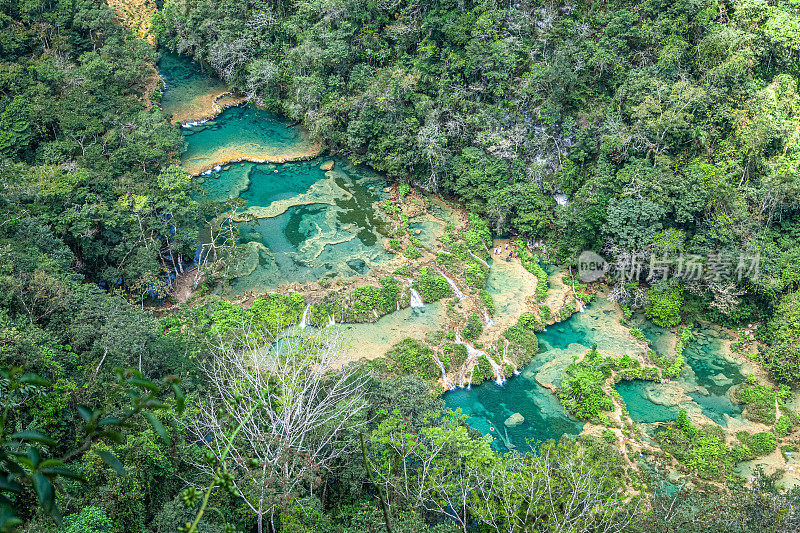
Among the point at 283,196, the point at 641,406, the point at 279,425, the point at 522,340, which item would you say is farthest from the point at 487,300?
the point at 279,425

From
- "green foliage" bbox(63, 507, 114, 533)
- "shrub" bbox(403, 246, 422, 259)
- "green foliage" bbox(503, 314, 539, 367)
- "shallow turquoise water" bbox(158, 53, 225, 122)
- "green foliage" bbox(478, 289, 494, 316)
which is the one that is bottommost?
"green foliage" bbox(503, 314, 539, 367)

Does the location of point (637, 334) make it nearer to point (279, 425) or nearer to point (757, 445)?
point (757, 445)

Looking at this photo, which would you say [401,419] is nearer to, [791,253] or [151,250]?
[151,250]

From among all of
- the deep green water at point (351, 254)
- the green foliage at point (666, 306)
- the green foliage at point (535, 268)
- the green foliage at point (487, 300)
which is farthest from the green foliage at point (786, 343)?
the green foliage at point (487, 300)

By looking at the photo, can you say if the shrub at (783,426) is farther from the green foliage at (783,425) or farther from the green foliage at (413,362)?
the green foliage at (413,362)

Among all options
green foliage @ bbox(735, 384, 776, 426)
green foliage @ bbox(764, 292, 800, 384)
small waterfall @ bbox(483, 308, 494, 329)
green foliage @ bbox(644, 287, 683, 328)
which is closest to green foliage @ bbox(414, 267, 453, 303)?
small waterfall @ bbox(483, 308, 494, 329)

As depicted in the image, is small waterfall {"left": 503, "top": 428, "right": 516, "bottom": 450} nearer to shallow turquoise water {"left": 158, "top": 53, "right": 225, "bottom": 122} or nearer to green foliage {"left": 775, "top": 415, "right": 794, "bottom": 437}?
green foliage {"left": 775, "top": 415, "right": 794, "bottom": 437}

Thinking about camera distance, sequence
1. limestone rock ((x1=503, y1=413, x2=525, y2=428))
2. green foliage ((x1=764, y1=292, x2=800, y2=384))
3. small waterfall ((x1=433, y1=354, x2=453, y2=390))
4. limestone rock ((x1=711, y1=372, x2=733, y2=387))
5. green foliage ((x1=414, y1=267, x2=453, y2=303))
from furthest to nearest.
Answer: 1. green foliage ((x1=414, y1=267, x2=453, y2=303))
2. limestone rock ((x1=711, y1=372, x2=733, y2=387))
3. small waterfall ((x1=433, y1=354, x2=453, y2=390))
4. green foliage ((x1=764, y1=292, x2=800, y2=384))
5. limestone rock ((x1=503, y1=413, x2=525, y2=428))
